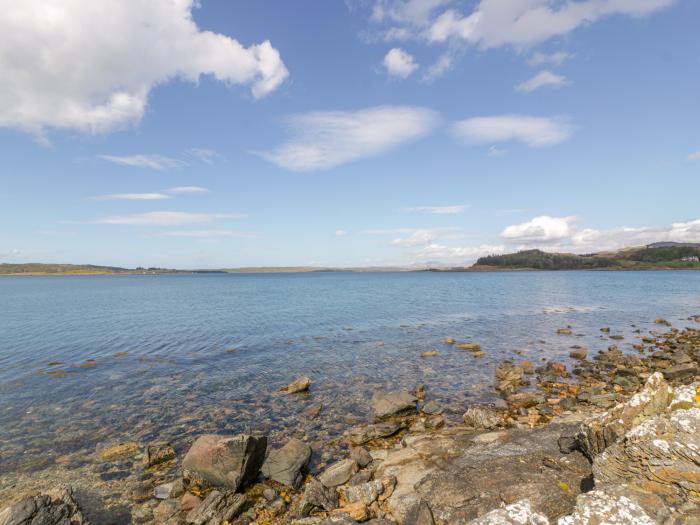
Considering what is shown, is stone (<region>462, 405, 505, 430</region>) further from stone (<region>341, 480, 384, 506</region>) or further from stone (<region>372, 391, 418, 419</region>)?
stone (<region>341, 480, 384, 506</region>)

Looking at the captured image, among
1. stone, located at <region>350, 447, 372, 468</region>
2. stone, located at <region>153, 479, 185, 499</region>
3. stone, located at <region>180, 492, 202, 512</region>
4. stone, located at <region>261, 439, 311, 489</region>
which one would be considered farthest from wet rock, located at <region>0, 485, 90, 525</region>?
stone, located at <region>350, 447, 372, 468</region>

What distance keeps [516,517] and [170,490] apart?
12.2m

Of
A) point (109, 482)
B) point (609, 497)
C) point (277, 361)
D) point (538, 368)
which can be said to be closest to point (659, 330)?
point (538, 368)

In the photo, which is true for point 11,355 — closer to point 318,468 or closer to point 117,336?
point 117,336

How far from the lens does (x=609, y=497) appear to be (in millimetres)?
6449

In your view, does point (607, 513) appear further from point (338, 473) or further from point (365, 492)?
point (338, 473)

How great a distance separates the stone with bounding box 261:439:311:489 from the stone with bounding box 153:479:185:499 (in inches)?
119

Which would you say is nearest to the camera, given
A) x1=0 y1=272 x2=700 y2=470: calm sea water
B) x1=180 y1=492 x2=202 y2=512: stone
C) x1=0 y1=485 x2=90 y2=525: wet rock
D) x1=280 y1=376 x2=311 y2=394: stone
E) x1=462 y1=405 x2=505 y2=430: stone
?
x1=0 y1=485 x2=90 y2=525: wet rock

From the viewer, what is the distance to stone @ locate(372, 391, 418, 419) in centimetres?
1930

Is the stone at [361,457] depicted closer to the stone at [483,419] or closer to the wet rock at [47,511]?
the stone at [483,419]

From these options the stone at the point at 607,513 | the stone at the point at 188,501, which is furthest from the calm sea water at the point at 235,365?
the stone at the point at 607,513

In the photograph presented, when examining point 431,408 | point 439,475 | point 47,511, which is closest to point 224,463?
point 47,511

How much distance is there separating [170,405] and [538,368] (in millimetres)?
27026

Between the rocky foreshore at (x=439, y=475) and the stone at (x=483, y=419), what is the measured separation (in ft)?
0.21
